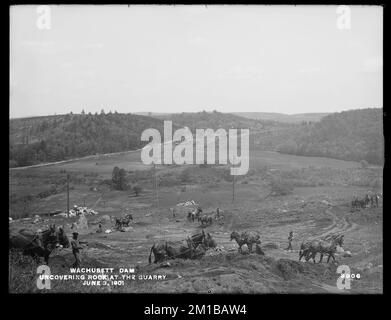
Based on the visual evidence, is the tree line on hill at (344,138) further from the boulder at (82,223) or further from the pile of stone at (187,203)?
the boulder at (82,223)

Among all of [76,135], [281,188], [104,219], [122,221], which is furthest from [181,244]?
[76,135]

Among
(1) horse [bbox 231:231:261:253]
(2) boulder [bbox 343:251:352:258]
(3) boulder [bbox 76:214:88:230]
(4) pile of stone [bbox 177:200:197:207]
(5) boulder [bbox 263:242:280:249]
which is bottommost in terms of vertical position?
(2) boulder [bbox 343:251:352:258]

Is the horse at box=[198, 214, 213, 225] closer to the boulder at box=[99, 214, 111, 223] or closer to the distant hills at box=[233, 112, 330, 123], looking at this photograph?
the boulder at box=[99, 214, 111, 223]

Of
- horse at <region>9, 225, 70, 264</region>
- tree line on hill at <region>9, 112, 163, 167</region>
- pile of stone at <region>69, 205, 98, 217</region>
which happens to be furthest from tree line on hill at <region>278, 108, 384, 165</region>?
horse at <region>9, 225, 70, 264</region>

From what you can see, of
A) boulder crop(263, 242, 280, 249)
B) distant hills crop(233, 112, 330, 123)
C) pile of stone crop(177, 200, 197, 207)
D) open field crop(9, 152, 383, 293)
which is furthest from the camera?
distant hills crop(233, 112, 330, 123)
